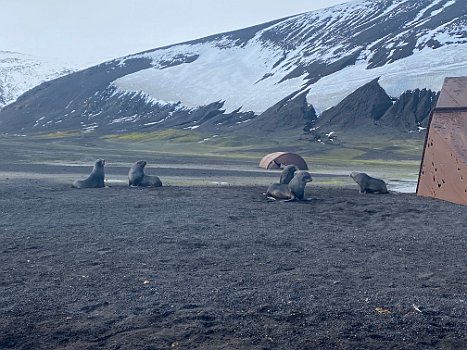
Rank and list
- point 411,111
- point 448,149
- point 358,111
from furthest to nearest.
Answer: point 358,111 → point 411,111 → point 448,149

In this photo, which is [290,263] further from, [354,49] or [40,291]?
[354,49]

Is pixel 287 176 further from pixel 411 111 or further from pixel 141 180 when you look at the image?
pixel 411 111

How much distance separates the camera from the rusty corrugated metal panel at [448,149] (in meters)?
26.3

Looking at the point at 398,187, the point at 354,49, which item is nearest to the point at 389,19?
the point at 354,49

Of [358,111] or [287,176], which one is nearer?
[287,176]

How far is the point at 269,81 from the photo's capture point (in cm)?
16688

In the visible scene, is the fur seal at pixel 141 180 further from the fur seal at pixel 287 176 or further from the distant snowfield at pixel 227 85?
the distant snowfield at pixel 227 85

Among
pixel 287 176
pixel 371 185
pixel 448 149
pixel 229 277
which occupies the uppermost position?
pixel 448 149

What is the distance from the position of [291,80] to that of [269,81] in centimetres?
954

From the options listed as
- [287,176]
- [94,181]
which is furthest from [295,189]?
[94,181]

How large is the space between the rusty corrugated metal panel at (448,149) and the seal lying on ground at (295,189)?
200 inches

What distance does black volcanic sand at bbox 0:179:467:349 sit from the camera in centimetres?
935

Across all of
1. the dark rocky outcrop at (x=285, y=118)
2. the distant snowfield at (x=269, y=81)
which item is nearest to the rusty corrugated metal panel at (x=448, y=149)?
the dark rocky outcrop at (x=285, y=118)

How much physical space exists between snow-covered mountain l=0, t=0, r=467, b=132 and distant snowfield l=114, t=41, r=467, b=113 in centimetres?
20
